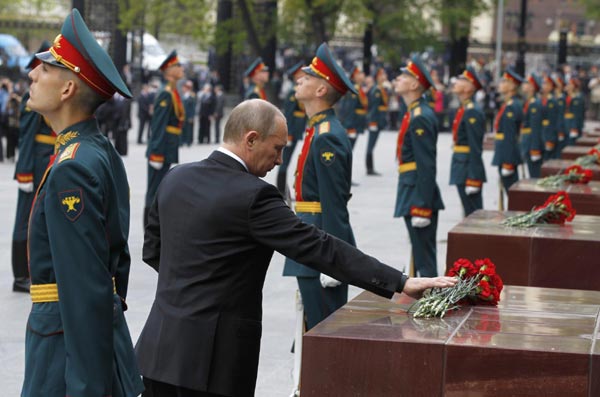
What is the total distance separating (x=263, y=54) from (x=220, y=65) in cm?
437

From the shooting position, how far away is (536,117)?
855 inches

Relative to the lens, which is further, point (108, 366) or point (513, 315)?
point (513, 315)

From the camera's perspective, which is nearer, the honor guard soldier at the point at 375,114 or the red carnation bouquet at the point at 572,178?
the red carnation bouquet at the point at 572,178

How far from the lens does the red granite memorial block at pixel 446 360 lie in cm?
475

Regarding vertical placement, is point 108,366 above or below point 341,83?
below

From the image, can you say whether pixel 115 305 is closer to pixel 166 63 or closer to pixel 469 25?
pixel 166 63

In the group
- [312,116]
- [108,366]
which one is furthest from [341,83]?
[108,366]

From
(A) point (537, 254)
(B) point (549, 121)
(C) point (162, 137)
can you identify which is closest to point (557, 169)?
(C) point (162, 137)

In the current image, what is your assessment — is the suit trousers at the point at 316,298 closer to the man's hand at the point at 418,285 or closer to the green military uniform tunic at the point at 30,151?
the man's hand at the point at 418,285

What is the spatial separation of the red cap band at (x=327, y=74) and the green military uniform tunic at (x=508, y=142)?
8.65 meters

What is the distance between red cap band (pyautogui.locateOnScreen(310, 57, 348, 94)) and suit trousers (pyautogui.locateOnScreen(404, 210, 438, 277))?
267 centimetres

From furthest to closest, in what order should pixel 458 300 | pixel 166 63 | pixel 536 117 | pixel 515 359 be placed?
1. pixel 536 117
2. pixel 166 63
3. pixel 458 300
4. pixel 515 359

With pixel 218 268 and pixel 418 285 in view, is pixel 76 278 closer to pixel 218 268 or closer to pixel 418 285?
pixel 218 268

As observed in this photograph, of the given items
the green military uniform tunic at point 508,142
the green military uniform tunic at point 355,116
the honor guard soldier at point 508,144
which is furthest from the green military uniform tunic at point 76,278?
Answer: the green military uniform tunic at point 355,116
